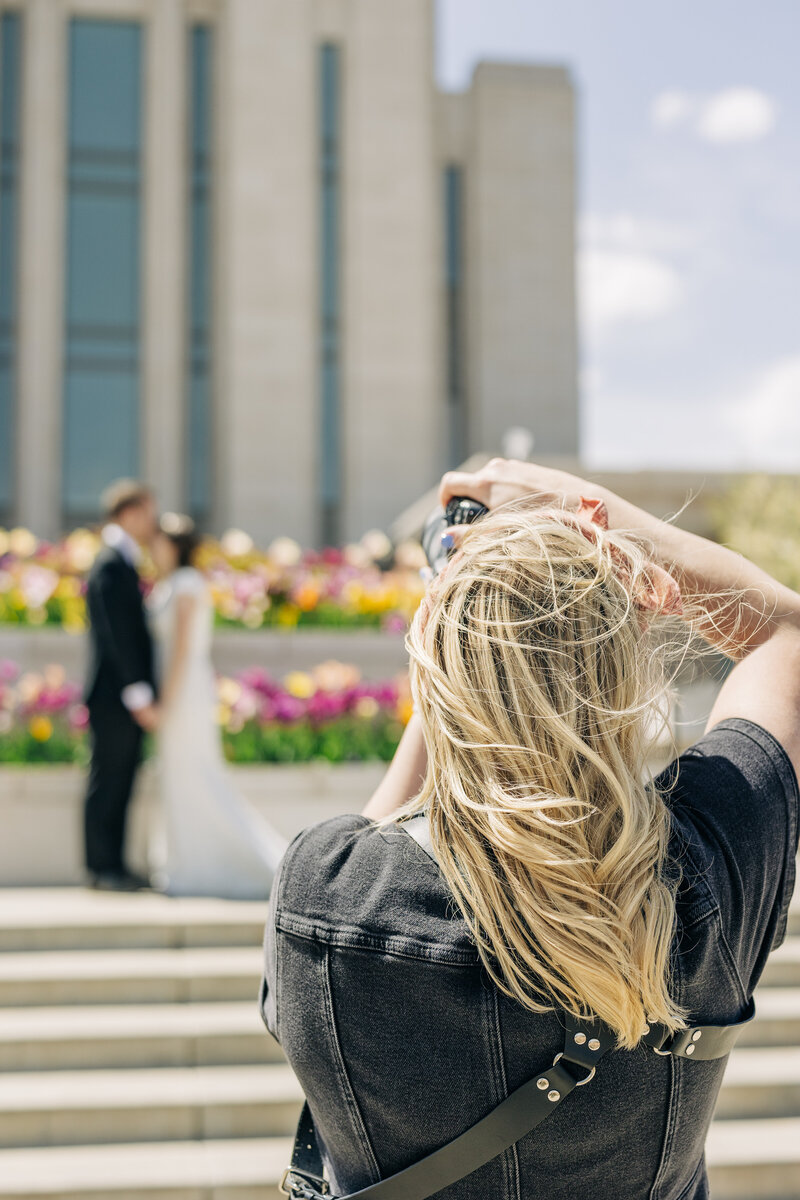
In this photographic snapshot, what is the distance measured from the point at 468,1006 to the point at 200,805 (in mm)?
4720

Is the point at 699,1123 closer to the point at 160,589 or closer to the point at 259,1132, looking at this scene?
the point at 259,1132

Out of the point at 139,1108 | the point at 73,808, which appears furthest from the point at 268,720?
the point at 139,1108

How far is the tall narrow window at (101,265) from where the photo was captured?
61.0ft

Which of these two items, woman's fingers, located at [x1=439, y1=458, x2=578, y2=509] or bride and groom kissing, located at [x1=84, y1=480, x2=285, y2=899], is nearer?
woman's fingers, located at [x1=439, y1=458, x2=578, y2=509]

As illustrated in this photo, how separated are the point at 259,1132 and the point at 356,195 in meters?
17.3

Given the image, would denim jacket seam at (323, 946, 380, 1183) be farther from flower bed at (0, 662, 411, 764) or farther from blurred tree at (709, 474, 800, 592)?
blurred tree at (709, 474, 800, 592)

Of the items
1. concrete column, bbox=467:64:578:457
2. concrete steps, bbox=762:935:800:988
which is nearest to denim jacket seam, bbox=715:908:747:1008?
concrete steps, bbox=762:935:800:988

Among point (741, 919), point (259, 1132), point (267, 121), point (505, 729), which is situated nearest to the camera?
point (505, 729)

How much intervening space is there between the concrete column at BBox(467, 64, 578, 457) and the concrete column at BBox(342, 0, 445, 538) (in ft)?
9.31

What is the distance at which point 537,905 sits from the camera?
36.8 inches

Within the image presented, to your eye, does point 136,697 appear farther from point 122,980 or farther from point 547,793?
point 547,793

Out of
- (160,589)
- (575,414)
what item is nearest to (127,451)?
(575,414)

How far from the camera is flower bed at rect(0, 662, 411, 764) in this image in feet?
20.7

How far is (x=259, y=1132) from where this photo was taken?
378 cm
